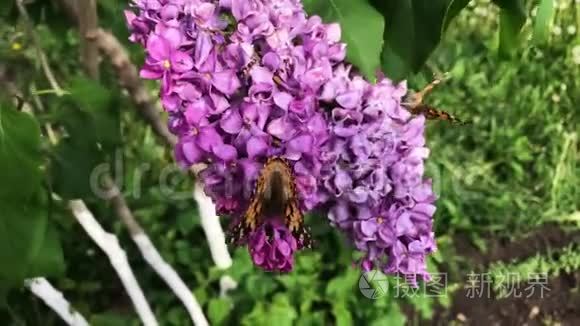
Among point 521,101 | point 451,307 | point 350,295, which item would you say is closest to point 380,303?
point 350,295

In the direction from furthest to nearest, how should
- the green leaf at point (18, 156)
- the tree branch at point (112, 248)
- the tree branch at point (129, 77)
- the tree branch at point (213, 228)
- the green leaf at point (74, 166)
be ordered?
1. the tree branch at point (213, 228)
2. the tree branch at point (112, 248)
3. the tree branch at point (129, 77)
4. the green leaf at point (74, 166)
5. the green leaf at point (18, 156)

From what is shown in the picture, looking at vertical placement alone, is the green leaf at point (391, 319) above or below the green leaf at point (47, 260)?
below

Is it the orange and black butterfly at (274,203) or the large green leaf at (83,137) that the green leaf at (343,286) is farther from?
the orange and black butterfly at (274,203)

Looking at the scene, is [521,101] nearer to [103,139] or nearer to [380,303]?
[380,303]

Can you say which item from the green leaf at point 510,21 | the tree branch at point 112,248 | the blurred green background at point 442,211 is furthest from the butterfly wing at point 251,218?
the tree branch at point 112,248

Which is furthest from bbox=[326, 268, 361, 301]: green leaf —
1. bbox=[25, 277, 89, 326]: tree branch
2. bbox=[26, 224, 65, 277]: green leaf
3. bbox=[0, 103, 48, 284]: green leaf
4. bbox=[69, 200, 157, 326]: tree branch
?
bbox=[0, 103, 48, 284]: green leaf

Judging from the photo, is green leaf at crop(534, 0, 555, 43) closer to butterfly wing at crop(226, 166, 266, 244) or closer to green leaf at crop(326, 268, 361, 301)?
butterfly wing at crop(226, 166, 266, 244)
